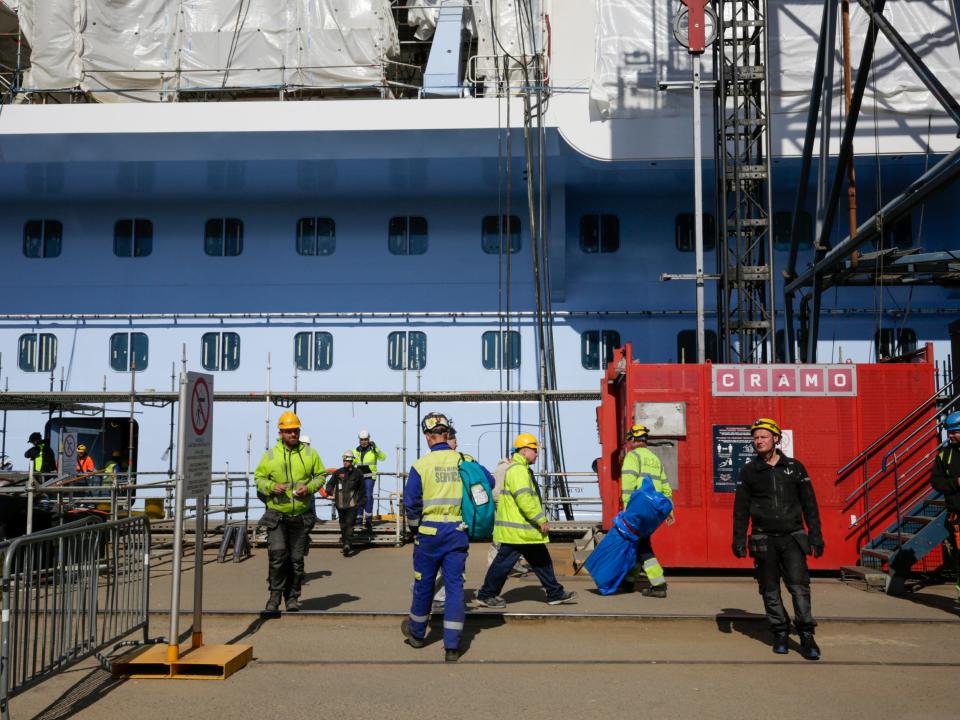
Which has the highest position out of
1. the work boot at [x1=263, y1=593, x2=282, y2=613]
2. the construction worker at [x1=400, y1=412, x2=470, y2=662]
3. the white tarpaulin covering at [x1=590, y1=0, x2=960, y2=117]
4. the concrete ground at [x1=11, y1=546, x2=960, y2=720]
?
the white tarpaulin covering at [x1=590, y1=0, x2=960, y2=117]

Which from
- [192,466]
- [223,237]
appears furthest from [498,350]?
[192,466]

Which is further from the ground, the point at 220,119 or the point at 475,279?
the point at 220,119

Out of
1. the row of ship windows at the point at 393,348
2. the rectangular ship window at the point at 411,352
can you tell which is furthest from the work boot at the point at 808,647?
the rectangular ship window at the point at 411,352

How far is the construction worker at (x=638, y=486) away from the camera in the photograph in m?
10.3

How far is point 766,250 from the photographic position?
1666 centimetres

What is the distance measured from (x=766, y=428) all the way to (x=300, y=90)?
14801 millimetres

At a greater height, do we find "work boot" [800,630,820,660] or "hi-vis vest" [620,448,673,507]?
"hi-vis vest" [620,448,673,507]

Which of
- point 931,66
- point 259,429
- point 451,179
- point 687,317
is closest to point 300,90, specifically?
point 451,179

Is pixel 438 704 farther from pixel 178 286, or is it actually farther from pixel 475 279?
pixel 178 286

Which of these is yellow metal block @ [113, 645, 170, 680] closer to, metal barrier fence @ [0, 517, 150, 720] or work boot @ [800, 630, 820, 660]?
metal barrier fence @ [0, 517, 150, 720]

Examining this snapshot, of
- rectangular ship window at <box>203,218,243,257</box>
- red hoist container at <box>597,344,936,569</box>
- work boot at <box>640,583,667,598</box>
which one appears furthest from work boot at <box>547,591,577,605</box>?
rectangular ship window at <box>203,218,243,257</box>

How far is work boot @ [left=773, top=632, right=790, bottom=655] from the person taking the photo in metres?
7.42

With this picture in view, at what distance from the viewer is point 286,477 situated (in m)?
8.94

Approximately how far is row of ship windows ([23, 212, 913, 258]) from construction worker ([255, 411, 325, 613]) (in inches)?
485
